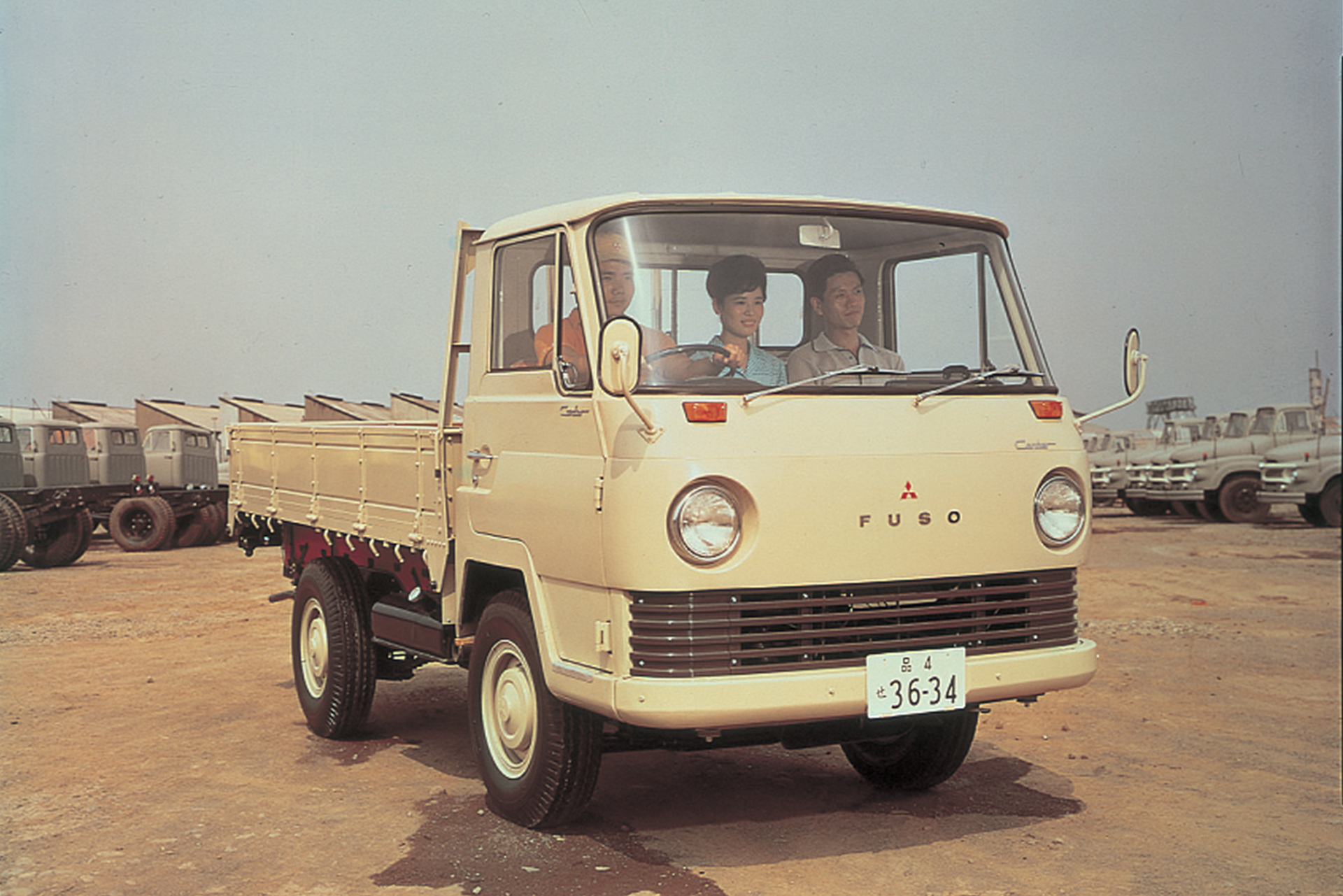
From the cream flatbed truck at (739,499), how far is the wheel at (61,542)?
15169 mm

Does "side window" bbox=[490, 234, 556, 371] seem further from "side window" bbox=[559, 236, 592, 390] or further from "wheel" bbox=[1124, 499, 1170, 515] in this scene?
"wheel" bbox=[1124, 499, 1170, 515]

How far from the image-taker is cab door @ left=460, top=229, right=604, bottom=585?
4.68 m

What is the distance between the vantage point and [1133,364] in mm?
5215

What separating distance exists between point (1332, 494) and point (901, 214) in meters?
20.0

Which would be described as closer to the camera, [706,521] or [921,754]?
[706,521]

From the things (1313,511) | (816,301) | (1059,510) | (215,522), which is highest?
(816,301)

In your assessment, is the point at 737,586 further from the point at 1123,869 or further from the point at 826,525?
the point at 1123,869

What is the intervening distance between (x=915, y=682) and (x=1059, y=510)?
97cm

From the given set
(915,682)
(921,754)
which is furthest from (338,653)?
(915,682)

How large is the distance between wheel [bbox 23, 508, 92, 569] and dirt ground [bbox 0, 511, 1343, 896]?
9834mm

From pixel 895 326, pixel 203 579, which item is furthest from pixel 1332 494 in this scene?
pixel 895 326

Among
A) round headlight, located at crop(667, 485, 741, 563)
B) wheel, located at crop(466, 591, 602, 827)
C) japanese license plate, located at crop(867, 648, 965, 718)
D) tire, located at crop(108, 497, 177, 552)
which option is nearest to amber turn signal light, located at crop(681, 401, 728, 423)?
round headlight, located at crop(667, 485, 741, 563)

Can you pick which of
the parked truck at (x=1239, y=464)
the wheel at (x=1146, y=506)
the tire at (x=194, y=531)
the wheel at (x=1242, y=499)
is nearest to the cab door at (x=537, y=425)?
the tire at (x=194, y=531)

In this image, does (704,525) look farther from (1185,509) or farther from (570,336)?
(1185,509)
